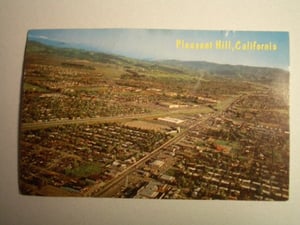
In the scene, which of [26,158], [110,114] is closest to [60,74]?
[110,114]

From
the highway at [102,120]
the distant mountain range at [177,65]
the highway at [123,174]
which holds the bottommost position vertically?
the highway at [123,174]

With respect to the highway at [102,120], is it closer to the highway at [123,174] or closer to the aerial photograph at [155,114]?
the aerial photograph at [155,114]

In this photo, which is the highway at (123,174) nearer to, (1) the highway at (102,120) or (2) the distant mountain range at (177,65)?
(1) the highway at (102,120)

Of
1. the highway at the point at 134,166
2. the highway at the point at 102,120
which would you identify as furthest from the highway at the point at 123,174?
the highway at the point at 102,120

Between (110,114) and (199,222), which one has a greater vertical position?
(110,114)

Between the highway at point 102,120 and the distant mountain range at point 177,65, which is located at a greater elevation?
the distant mountain range at point 177,65
